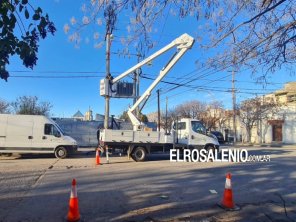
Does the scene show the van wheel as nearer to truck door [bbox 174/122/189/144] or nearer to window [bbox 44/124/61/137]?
window [bbox 44/124/61/137]

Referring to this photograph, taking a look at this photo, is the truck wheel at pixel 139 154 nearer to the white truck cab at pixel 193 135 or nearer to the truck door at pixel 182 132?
the white truck cab at pixel 193 135

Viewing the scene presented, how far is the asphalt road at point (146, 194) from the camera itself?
7.73 metres

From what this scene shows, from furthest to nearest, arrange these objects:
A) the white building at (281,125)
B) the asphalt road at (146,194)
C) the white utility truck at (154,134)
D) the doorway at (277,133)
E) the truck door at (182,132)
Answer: the doorway at (277,133), the white building at (281,125), the truck door at (182,132), the white utility truck at (154,134), the asphalt road at (146,194)

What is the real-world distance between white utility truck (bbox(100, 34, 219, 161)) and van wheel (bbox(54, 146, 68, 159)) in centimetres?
325

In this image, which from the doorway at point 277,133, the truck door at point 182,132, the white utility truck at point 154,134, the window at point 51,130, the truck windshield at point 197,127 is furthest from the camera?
the doorway at point 277,133

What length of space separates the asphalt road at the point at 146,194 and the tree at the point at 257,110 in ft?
117

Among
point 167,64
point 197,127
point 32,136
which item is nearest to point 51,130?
point 32,136

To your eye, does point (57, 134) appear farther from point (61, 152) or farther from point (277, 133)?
point (277, 133)

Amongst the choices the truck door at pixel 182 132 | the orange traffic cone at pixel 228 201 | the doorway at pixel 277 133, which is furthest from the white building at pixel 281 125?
the orange traffic cone at pixel 228 201

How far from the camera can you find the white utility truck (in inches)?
774

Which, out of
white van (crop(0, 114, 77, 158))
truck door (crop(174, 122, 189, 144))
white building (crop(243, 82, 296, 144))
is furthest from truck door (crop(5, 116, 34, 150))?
white building (crop(243, 82, 296, 144))

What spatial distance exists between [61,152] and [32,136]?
1894 millimetres

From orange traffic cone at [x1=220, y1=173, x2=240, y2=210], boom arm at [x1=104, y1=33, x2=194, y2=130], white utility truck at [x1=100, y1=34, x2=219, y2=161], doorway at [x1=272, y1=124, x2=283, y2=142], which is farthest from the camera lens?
doorway at [x1=272, y1=124, x2=283, y2=142]

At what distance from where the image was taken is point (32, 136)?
70.3 ft
